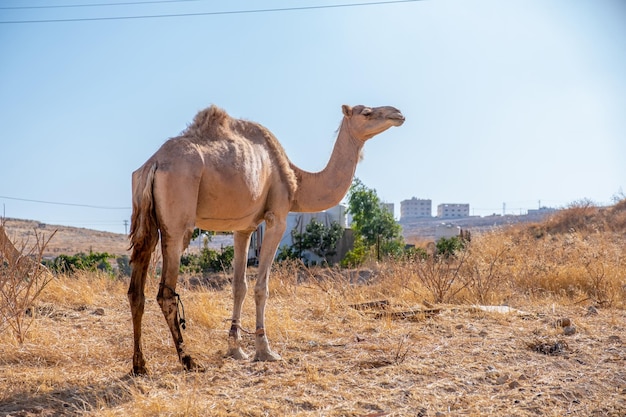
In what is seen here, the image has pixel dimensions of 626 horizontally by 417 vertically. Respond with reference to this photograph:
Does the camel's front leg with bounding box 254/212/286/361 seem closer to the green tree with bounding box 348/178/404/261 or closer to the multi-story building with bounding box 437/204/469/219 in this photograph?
the green tree with bounding box 348/178/404/261

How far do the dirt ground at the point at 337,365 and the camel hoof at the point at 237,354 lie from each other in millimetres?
167

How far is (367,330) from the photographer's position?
7.98 metres

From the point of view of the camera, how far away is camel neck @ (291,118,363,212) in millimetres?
7535

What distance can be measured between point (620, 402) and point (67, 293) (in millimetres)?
8442

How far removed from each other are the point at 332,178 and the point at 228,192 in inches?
74.0

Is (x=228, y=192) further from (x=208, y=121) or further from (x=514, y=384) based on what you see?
(x=514, y=384)

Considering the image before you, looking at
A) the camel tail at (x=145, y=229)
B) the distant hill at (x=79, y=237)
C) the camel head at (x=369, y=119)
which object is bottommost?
the distant hill at (x=79, y=237)

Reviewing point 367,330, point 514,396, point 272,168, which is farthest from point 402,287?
point 514,396

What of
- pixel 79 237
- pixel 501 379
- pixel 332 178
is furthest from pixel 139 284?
pixel 79 237

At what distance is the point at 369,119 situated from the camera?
306 inches

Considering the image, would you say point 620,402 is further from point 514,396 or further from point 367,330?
point 367,330

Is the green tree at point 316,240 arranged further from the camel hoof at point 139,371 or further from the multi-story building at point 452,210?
the multi-story building at point 452,210

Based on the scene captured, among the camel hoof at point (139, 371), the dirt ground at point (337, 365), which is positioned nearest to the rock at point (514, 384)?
the dirt ground at point (337, 365)

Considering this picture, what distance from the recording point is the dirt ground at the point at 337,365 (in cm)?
488
